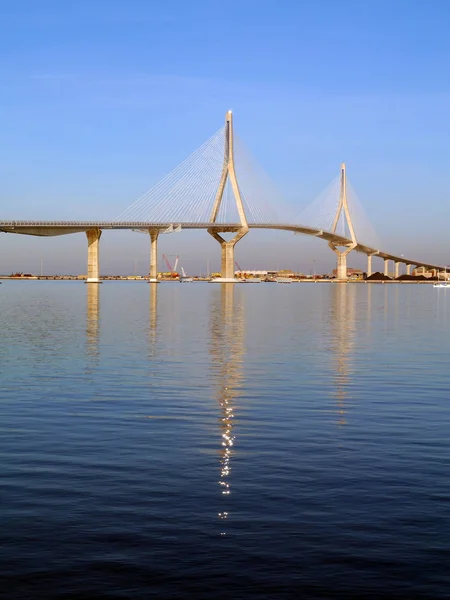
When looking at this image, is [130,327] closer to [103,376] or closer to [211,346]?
[211,346]

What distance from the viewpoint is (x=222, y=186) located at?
137375 mm

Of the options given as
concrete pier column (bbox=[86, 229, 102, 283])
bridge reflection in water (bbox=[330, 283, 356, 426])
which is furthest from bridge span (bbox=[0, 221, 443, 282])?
bridge reflection in water (bbox=[330, 283, 356, 426])

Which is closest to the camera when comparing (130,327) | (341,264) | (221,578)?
(221,578)

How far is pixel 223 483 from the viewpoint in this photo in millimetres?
10031

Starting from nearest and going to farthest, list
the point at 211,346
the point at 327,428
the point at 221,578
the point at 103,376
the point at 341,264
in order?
the point at 221,578 → the point at 327,428 → the point at 103,376 → the point at 211,346 → the point at 341,264

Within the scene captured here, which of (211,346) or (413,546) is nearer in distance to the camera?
(413,546)

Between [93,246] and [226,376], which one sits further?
[93,246]

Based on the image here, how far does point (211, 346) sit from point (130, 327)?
11436 millimetres

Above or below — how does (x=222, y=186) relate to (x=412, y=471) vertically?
above

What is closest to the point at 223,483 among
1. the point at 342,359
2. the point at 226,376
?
the point at 226,376

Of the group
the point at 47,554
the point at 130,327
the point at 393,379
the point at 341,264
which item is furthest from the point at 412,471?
the point at 341,264

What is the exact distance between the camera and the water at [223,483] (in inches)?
281

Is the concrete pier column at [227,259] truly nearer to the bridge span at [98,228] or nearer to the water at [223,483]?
the bridge span at [98,228]

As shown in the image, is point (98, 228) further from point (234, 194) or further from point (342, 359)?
point (342, 359)
